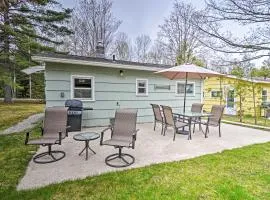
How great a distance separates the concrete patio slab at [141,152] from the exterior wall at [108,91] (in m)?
1.08

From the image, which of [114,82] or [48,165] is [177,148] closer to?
[48,165]

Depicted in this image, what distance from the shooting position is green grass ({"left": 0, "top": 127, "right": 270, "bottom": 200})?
120 inches

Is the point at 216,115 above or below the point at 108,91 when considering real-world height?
below

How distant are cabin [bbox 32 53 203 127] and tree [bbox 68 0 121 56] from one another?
490 inches

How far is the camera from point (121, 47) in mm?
22797

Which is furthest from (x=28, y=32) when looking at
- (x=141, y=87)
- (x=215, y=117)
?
(x=215, y=117)

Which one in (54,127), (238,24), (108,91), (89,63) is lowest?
(54,127)

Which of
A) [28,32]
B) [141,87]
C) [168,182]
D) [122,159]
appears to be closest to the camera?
[168,182]

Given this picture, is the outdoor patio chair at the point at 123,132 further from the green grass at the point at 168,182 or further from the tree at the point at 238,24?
the tree at the point at 238,24

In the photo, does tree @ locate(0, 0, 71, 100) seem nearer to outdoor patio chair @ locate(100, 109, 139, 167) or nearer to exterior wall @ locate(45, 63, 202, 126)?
exterior wall @ locate(45, 63, 202, 126)

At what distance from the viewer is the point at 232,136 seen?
7.09 meters

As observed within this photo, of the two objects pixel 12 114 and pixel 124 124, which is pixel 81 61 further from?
pixel 12 114

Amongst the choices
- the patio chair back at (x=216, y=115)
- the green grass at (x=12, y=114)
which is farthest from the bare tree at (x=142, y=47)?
the patio chair back at (x=216, y=115)

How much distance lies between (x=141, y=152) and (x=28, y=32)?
15.6 metres
